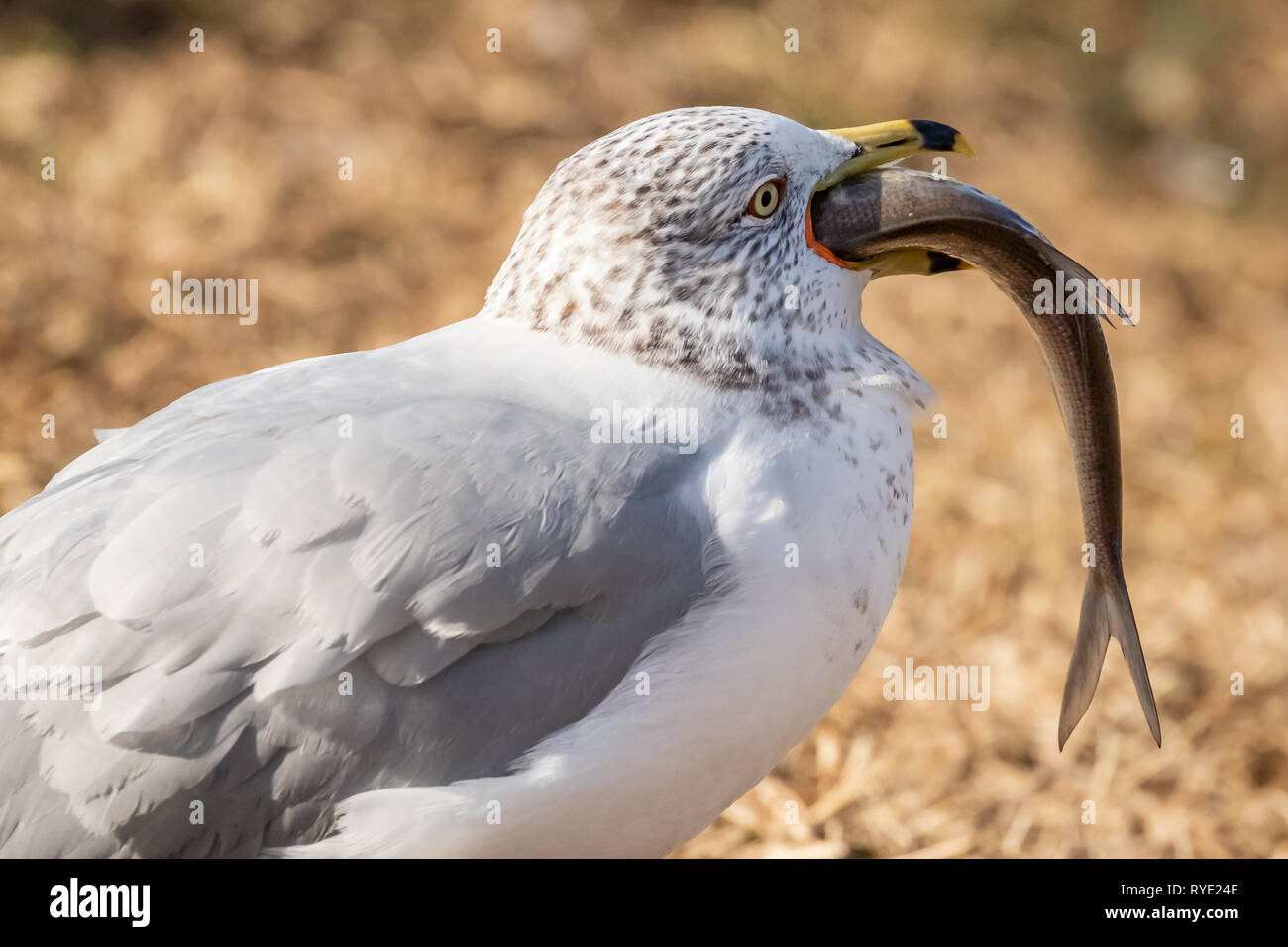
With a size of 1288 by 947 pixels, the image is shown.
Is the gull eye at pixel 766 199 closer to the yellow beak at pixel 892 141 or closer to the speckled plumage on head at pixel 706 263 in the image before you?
the speckled plumage on head at pixel 706 263

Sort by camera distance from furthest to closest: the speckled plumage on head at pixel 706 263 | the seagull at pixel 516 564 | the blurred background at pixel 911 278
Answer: the blurred background at pixel 911 278
the speckled plumage on head at pixel 706 263
the seagull at pixel 516 564

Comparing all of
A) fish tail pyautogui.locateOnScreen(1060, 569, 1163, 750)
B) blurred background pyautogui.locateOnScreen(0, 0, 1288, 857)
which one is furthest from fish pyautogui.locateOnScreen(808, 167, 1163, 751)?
blurred background pyautogui.locateOnScreen(0, 0, 1288, 857)

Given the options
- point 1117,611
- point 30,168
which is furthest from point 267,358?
point 1117,611

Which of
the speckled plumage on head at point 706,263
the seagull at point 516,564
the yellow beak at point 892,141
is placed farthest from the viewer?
the yellow beak at point 892,141

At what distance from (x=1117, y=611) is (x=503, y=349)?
3.35 ft

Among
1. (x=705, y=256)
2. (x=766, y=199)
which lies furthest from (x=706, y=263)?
(x=766, y=199)

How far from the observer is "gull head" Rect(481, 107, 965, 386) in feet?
6.82

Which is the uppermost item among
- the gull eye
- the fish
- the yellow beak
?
the yellow beak

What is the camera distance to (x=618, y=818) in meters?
1.99

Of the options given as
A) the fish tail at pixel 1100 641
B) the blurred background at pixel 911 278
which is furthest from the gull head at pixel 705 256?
the blurred background at pixel 911 278

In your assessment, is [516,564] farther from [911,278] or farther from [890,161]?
[911,278]

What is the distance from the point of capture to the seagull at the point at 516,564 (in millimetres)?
1836

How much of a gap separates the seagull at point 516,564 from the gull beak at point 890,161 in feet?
0.05

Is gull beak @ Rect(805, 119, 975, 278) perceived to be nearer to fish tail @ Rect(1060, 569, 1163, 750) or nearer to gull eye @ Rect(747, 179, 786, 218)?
gull eye @ Rect(747, 179, 786, 218)
